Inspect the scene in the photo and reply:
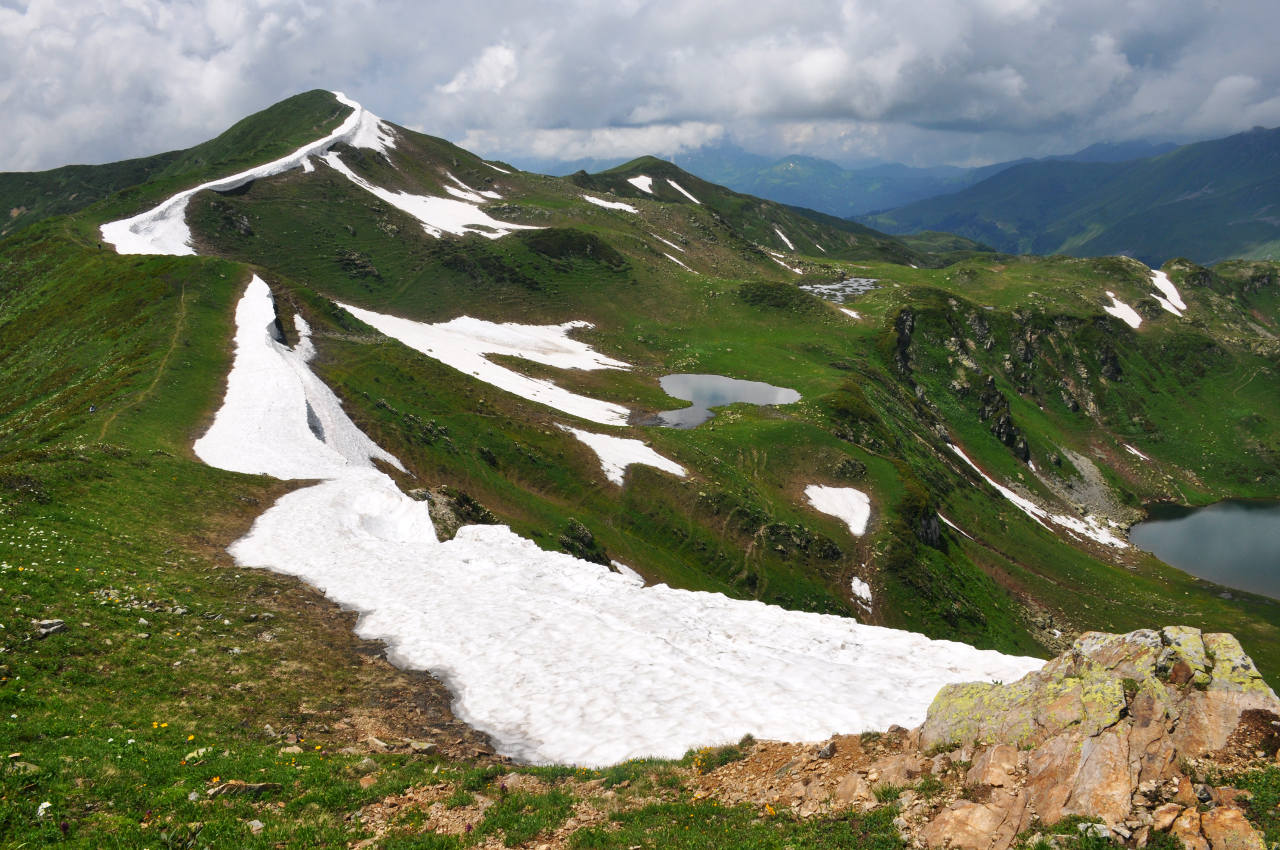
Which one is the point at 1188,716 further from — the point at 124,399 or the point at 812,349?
the point at 812,349

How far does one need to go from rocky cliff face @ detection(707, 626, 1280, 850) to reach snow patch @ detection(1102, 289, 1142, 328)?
22097 cm

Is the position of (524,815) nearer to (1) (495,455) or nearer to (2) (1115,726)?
(2) (1115,726)

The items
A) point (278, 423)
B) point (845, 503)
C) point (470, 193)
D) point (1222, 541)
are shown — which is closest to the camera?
point (278, 423)

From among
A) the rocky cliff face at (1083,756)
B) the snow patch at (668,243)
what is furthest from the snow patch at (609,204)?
the rocky cliff face at (1083,756)

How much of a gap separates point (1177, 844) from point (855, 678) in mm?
11393

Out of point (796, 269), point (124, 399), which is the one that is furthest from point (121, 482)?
point (796, 269)

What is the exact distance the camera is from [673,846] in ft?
36.3

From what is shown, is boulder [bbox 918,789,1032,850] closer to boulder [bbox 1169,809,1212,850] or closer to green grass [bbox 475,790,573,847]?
boulder [bbox 1169,809,1212,850]

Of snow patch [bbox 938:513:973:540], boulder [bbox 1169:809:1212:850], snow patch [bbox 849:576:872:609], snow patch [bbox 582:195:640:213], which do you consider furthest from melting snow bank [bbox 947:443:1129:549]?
snow patch [bbox 582:195:640:213]

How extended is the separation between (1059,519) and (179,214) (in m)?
154

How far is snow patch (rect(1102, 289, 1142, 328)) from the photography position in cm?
19100

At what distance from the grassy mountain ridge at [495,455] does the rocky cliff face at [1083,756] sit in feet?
4.62

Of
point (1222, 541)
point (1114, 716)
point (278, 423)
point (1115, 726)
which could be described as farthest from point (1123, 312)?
point (1115, 726)

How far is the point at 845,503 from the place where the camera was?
65375 millimetres
